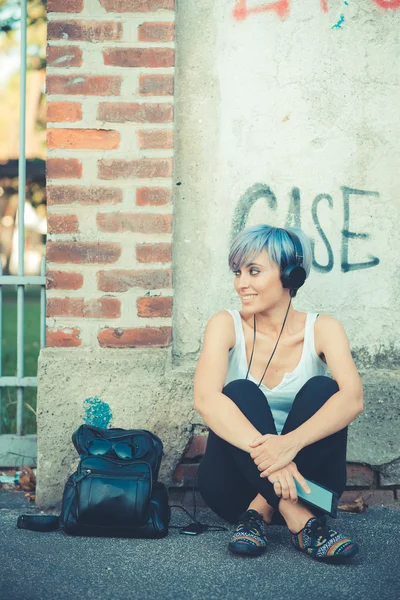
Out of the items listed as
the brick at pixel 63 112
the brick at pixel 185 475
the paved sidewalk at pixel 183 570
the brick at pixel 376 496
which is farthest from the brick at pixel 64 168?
the brick at pixel 376 496

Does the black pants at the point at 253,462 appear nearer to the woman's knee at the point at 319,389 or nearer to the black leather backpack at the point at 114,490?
the woman's knee at the point at 319,389

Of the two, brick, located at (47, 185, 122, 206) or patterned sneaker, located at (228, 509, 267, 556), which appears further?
brick, located at (47, 185, 122, 206)

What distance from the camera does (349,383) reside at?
284 centimetres

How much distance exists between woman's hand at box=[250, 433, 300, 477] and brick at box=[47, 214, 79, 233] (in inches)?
52.6

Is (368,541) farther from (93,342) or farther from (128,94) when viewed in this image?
(128,94)

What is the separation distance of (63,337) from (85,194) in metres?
0.67

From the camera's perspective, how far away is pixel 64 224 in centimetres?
336

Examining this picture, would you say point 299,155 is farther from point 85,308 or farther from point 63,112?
point 85,308

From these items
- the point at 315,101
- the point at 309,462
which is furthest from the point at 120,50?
the point at 309,462

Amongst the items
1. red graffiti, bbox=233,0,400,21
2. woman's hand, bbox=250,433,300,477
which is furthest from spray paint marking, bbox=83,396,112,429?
red graffiti, bbox=233,0,400,21

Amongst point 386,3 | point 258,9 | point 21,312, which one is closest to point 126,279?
point 21,312

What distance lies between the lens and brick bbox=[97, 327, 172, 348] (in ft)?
11.1

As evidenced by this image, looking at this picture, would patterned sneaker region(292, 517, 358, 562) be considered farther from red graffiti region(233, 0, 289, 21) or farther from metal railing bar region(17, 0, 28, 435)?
red graffiti region(233, 0, 289, 21)

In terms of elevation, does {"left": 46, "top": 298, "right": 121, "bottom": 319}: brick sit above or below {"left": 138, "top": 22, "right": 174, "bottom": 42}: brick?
below
